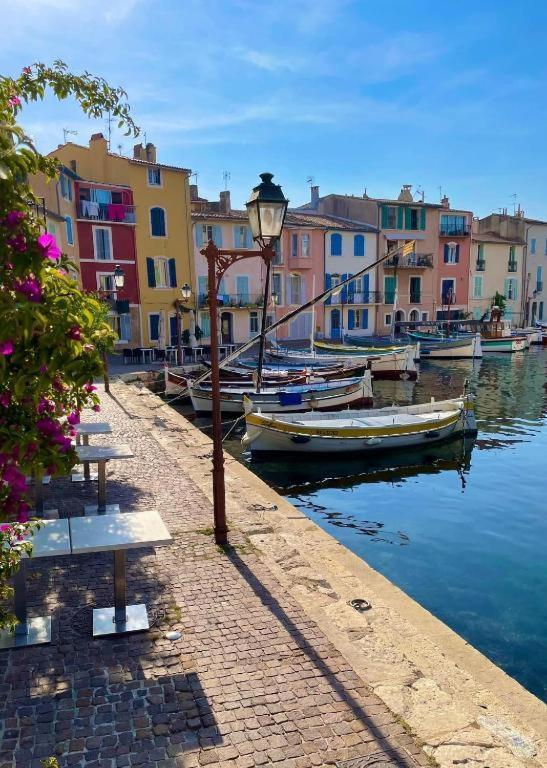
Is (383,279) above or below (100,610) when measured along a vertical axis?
above

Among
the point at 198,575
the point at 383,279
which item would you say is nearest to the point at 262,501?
the point at 198,575

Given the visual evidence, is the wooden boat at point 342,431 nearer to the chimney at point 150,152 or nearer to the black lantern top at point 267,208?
the black lantern top at point 267,208

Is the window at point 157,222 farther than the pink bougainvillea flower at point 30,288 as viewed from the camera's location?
Yes

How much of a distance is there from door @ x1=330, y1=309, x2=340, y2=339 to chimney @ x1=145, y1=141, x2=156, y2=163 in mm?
17622

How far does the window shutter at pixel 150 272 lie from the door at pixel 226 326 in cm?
626

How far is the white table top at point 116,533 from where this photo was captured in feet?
16.5

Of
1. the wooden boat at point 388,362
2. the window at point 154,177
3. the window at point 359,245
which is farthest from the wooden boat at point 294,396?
the window at point 359,245

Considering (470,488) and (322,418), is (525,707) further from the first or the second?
(322,418)

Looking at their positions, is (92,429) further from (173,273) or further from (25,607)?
(173,273)

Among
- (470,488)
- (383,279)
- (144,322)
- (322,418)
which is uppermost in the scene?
(383,279)

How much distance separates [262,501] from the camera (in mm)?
9375

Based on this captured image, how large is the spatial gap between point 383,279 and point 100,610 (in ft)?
152

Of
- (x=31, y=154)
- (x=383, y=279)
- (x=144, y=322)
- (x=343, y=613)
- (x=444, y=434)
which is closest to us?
(x=31, y=154)

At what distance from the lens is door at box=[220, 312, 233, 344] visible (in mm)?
41562
